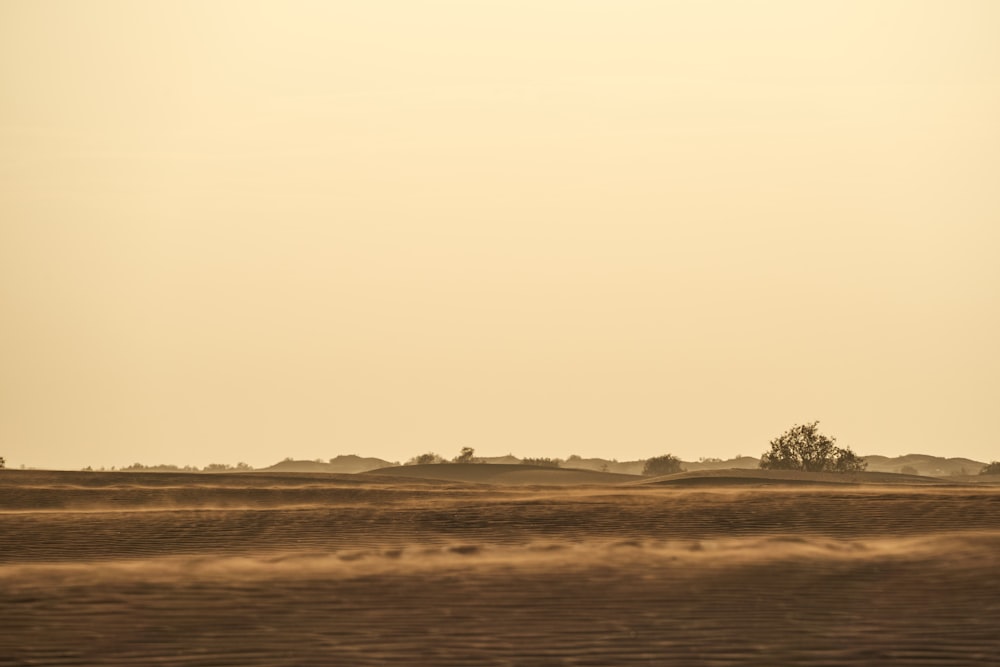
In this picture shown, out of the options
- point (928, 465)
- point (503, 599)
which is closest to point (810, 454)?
point (503, 599)

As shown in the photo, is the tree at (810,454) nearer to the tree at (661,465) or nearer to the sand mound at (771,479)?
the sand mound at (771,479)

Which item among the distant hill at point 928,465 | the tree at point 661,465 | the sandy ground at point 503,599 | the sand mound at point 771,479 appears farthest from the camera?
the distant hill at point 928,465

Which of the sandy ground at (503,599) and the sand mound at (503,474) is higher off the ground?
the sand mound at (503,474)

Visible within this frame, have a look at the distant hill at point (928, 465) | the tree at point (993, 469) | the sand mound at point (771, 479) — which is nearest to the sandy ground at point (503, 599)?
the sand mound at point (771, 479)

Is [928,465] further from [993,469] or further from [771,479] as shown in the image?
[771,479]

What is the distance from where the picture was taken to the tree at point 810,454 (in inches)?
3233

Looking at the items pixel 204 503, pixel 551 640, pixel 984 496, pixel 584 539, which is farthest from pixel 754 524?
pixel 204 503

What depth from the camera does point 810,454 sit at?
82.2 metres

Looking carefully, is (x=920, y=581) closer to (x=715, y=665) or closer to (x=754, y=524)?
(x=715, y=665)

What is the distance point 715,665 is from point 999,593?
5.26 m

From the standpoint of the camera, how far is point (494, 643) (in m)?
14.9

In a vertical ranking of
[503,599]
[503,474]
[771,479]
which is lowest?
[503,599]

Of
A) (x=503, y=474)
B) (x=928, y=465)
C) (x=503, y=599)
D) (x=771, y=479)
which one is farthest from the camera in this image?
(x=928, y=465)

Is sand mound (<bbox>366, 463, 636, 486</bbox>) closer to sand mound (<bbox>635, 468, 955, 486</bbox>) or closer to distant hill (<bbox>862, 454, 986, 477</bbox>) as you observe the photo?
sand mound (<bbox>635, 468, 955, 486</bbox>)
